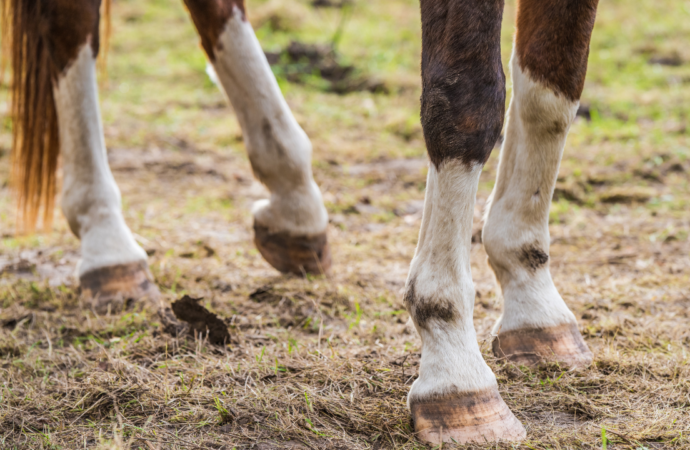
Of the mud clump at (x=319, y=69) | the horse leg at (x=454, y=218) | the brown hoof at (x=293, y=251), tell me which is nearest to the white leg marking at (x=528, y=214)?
the horse leg at (x=454, y=218)

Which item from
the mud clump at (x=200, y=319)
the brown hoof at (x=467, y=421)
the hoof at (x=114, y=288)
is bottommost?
the hoof at (x=114, y=288)

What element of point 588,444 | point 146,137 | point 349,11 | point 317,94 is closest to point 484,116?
point 588,444

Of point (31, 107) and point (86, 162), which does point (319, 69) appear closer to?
point (31, 107)

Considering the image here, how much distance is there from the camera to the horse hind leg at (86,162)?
89.0 inches

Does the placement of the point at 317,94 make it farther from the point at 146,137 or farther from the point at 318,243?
the point at 318,243

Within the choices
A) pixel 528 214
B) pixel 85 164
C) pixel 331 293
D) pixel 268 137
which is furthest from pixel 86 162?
pixel 528 214

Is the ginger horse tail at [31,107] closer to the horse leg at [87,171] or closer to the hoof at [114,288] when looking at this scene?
the horse leg at [87,171]

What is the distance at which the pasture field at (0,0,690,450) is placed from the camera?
1.42m

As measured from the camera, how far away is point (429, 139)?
56.1 inches

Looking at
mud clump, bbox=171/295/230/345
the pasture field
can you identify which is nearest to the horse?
the pasture field

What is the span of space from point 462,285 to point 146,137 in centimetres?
371

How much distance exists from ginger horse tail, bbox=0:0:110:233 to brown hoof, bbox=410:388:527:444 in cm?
192

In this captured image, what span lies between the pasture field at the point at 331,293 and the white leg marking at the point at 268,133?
0.19 metres

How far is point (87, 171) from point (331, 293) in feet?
3.39
